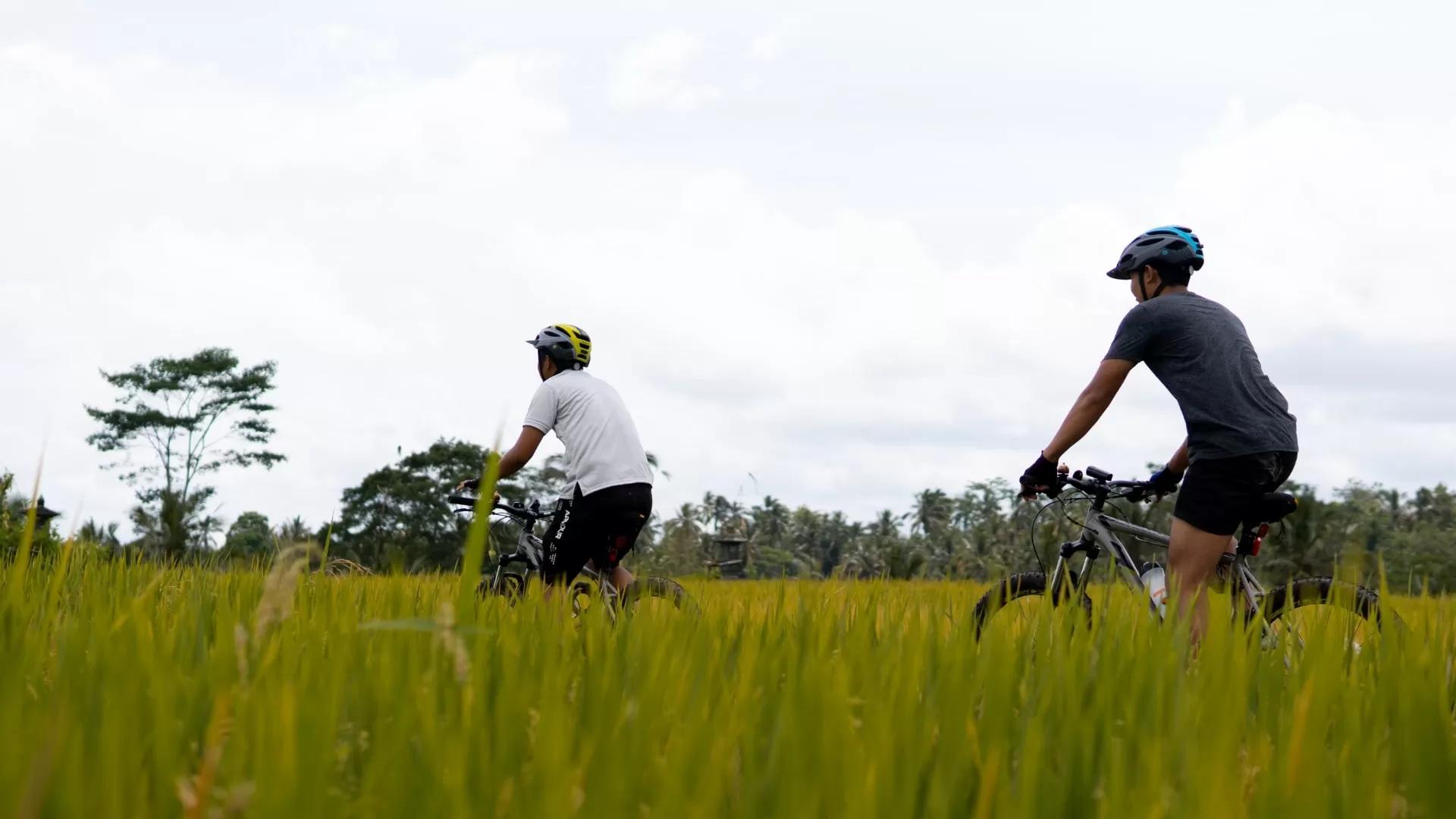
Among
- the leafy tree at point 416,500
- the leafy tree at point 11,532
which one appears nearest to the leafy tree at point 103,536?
the leafy tree at point 11,532

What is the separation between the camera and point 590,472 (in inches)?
253

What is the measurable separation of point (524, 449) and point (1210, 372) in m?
3.61

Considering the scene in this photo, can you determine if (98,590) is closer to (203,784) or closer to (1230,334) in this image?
(203,784)

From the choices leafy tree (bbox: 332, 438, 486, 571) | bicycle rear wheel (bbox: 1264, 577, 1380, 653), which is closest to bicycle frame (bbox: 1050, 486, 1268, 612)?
bicycle rear wheel (bbox: 1264, 577, 1380, 653)

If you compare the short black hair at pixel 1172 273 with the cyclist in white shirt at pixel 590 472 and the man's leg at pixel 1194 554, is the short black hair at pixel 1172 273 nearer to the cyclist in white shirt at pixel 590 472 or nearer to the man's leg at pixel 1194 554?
the man's leg at pixel 1194 554

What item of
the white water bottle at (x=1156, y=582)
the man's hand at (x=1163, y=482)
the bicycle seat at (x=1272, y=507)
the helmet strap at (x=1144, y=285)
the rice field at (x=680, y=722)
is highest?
the helmet strap at (x=1144, y=285)

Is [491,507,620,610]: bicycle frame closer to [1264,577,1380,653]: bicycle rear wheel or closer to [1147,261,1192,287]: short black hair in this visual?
[1147,261,1192,287]: short black hair

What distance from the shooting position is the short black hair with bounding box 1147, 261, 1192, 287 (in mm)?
5055

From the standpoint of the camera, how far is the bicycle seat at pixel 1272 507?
4.63 m

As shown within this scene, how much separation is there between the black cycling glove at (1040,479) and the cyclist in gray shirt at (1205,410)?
0.29 meters

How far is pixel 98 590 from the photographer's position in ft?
10.5

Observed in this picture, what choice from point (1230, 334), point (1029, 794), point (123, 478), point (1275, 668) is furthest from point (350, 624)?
point (123, 478)

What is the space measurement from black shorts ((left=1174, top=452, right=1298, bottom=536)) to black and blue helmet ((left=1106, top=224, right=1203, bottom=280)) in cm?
92

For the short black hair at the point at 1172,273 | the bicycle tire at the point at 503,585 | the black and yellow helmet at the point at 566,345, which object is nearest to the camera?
the short black hair at the point at 1172,273
